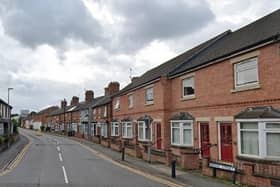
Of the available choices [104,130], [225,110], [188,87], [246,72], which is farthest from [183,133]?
[104,130]

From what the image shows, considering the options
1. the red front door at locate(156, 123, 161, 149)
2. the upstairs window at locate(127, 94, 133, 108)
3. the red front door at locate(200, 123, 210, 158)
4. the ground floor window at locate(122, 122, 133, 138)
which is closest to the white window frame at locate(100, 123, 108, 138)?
the ground floor window at locate(122, 122, 133, 138)

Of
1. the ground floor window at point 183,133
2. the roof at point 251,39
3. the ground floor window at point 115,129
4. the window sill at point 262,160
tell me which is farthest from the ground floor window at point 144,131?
the window sill at point 262,160

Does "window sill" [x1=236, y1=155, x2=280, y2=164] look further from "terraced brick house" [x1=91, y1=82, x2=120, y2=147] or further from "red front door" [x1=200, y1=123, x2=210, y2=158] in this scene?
"terraced brick house" [x1=91, y1=82, x2=120, y2=147]

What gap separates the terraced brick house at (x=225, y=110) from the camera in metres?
15.4

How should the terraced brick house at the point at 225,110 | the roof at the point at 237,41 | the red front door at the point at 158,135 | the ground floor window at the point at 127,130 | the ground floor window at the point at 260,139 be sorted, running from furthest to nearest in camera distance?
the ground floor window at the point at 127,130 → the red front door at the point at 158,135 → the roof at the point at 237,41 → the terraced brick house at the point at 225,110 → the ground floor window at the point at 260,139

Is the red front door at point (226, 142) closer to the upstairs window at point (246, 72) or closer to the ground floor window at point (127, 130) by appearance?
the upstairs window at point (246, 72)

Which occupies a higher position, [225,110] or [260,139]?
[225,110]

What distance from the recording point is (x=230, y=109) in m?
18.7

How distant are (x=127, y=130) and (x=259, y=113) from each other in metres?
23.2

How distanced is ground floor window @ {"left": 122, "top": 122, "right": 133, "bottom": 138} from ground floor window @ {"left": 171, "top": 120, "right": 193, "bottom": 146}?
11.5 metres

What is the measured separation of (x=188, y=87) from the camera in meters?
24.3

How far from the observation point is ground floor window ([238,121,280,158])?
15.0 metres

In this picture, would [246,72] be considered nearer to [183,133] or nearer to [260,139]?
[260,139]

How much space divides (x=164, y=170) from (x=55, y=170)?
19.3 feet
